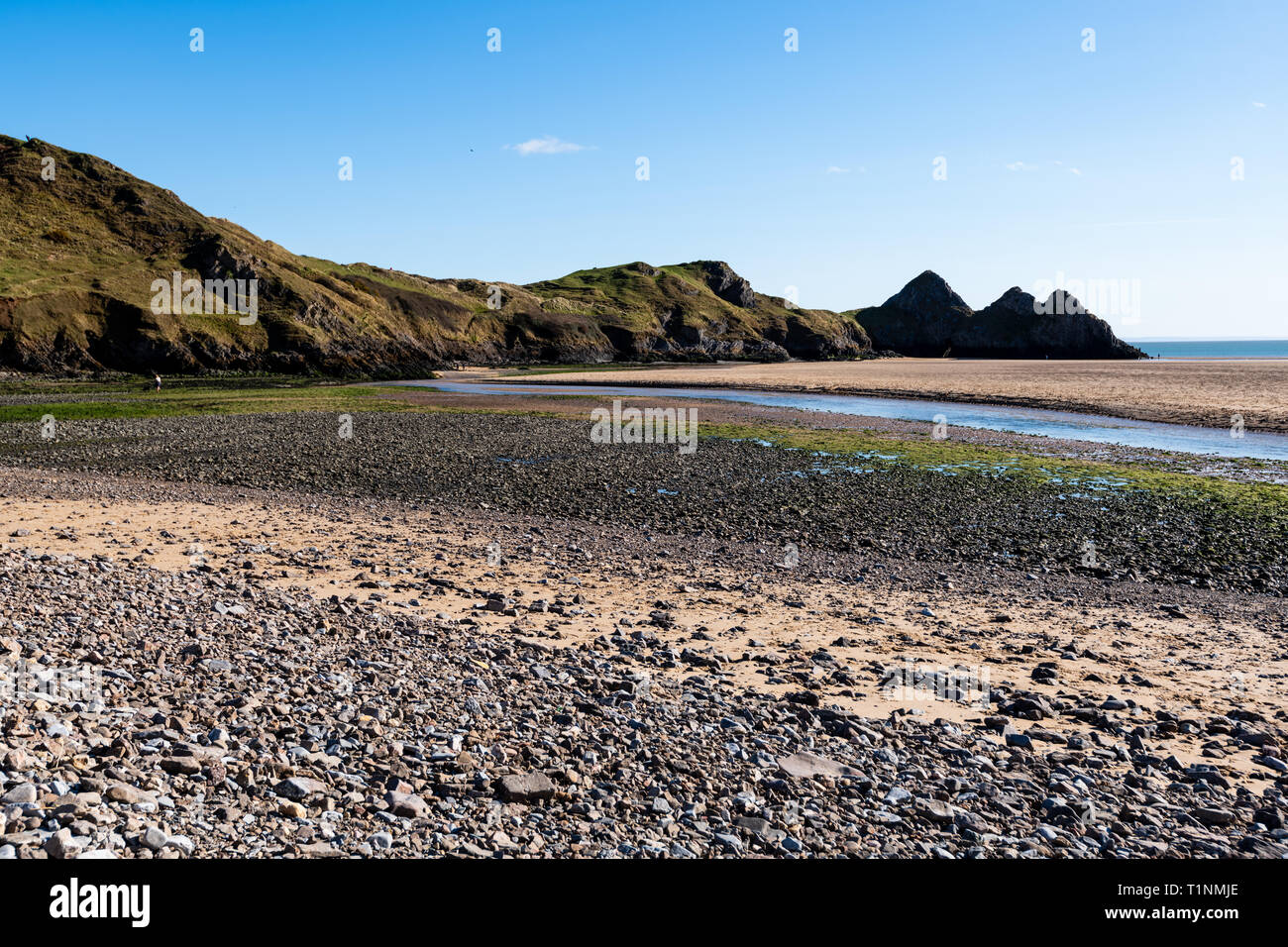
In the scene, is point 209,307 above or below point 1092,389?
above

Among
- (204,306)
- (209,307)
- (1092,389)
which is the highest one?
(204,306)

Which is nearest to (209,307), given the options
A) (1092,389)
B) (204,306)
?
(204,306)

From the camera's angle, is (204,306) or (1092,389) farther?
(204,306)

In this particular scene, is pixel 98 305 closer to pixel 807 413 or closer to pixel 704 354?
pixel 807 413

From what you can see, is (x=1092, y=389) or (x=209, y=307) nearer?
(x=1092, y=389)

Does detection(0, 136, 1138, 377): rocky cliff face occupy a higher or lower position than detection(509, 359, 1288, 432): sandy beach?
higher

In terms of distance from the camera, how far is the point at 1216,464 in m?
30.8

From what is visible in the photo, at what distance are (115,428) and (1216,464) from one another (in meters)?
47.3

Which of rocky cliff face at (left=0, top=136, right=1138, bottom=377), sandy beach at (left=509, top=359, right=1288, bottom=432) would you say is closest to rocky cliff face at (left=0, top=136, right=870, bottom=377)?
rocky cliff face at (left=0, top=136, right=1138, bottom=377)

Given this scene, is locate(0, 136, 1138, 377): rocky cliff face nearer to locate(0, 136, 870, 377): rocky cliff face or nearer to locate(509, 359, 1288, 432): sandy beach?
locate(0, 136, 870, 377): rocky cliff face

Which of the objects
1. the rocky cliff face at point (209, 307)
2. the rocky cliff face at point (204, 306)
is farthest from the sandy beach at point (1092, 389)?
the rocky cliff face at point (209, 307)

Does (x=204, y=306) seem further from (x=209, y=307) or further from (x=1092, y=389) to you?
(x=1092, y=389)

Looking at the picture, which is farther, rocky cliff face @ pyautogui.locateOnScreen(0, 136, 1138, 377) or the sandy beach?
rocky cliff face @ pyautogui.locateOnScreen(0, 136, 1138, 377)

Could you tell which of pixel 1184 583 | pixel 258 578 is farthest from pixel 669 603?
pixel 1184 583
